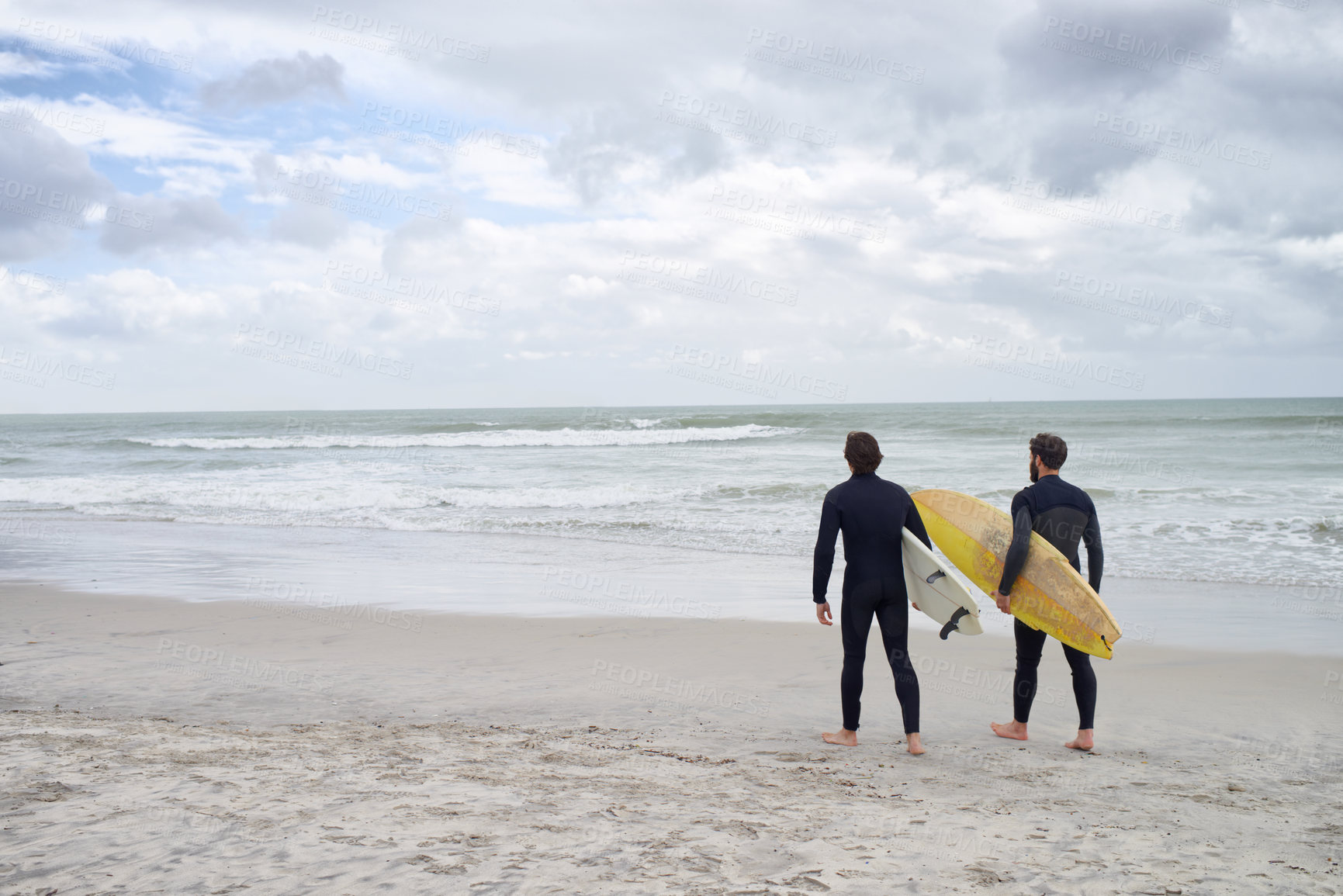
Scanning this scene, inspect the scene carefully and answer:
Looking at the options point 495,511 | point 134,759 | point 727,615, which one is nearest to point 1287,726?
point 727,615

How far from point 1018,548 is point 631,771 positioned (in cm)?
235

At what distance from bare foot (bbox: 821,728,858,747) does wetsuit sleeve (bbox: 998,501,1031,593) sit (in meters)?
1.14

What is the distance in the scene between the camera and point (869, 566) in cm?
425

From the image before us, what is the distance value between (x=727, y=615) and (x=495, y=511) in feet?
28.7

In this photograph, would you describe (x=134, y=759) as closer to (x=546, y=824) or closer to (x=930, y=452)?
(x=546, y=824)

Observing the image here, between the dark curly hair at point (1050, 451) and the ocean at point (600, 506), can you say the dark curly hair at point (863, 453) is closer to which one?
the dark curly hair at point (1050, 451)

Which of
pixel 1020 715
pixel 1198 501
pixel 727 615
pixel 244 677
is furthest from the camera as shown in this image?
pixel 1198 501

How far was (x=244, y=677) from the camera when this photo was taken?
546 cm

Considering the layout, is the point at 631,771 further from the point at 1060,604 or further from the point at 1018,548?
the point at 1060,604

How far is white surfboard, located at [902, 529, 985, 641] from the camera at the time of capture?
4.45 meters

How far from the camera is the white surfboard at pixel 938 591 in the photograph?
175 inches

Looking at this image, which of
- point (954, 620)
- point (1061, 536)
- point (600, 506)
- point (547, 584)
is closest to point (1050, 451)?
point (1061, 536)

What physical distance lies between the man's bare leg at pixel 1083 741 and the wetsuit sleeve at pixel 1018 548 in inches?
32.3

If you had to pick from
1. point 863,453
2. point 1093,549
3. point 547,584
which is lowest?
point 547,584
